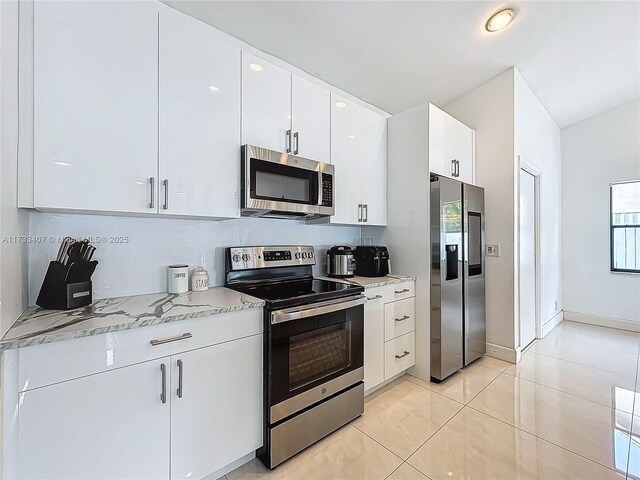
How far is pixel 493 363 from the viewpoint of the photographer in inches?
116

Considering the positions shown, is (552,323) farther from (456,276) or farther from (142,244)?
(142,244)

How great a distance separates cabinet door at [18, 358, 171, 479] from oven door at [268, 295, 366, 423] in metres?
0.52

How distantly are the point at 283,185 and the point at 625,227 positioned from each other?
497 centimetres

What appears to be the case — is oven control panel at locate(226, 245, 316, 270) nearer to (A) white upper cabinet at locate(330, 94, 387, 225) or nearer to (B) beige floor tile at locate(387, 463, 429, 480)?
(A) white upper cabinet at locate(330, 94, 387, 225)

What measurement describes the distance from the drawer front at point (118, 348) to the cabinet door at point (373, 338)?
1.00 metres

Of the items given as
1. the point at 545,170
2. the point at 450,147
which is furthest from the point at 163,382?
the point at 545,170

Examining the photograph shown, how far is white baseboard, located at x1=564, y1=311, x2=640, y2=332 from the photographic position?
4.08m

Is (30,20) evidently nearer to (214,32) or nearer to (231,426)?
(214,32)

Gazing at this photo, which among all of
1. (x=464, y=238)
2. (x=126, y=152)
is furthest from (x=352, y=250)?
(x=126, y=152)

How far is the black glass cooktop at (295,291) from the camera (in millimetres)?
1635

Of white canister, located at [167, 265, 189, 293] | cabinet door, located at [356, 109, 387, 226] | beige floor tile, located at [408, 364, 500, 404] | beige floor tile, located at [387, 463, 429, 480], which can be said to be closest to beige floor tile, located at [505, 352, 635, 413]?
beige floor tile, located at [408, 364, 500, 404]

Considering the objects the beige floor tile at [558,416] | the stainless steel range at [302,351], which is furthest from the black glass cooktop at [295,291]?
the beige floor tile at [558,416]

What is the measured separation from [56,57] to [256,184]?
104cm

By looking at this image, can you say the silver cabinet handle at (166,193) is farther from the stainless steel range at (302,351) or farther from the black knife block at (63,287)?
the stainless steel range at (302,351)
